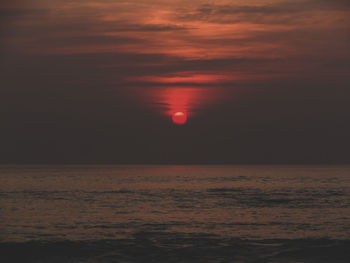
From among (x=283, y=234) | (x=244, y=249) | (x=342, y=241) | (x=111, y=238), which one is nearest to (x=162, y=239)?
(x=111, y=238)

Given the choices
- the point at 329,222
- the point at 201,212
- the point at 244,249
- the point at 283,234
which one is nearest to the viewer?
the point at 244,249

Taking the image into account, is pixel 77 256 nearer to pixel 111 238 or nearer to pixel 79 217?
pixel 111 238

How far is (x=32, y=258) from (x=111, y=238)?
6.20m

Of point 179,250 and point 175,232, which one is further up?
point 175,232

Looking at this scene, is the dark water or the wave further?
the dark water

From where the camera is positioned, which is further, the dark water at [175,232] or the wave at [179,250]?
the dark water at [175,232]

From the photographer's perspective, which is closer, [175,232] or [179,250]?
[179,250]

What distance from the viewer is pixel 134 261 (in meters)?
22.3

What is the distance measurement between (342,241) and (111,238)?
13358 millimetres

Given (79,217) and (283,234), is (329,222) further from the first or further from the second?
(79,217)

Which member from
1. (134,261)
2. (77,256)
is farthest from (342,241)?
(77,256)

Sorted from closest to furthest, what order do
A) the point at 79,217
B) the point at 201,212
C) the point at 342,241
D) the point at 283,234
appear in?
the point at 342,241 → the point at 283,234 → the point at 79,217 → the point at 201,212

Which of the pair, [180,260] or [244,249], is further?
[244,249]

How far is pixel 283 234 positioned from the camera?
98.2 ft
